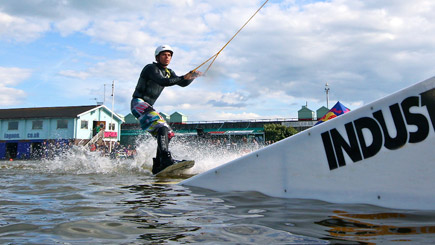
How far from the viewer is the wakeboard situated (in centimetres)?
550

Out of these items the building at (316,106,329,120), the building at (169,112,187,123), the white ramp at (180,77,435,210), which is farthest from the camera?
the building at (169,112,187,123)

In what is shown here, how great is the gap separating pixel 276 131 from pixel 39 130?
2345cm

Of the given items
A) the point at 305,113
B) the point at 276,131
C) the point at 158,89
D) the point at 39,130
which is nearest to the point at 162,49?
the point at 158,89

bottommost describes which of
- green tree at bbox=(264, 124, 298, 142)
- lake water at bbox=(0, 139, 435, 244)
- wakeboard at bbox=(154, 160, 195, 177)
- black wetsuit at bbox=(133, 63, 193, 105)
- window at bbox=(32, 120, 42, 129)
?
lake water at bbox=(0, 139, 435, 244)

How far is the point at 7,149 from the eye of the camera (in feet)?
111

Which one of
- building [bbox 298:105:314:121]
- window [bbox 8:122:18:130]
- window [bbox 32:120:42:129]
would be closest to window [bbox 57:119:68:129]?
window [bbox 32:120:42:129]

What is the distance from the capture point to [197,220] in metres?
2.14

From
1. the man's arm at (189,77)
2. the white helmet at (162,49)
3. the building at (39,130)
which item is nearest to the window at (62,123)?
the building at (39,130)

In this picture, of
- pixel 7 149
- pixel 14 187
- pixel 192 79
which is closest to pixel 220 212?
pixel 14 187

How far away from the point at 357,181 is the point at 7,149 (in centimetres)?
3828

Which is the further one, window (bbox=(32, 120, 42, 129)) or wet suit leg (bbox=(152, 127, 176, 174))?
window (bbox=(32, 120, 42, 129))

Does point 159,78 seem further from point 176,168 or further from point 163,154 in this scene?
point 176,168

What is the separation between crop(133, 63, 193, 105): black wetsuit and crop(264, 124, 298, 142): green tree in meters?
28.6

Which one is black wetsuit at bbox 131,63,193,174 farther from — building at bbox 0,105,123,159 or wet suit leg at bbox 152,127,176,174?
building at bbox 0,105,123,159
